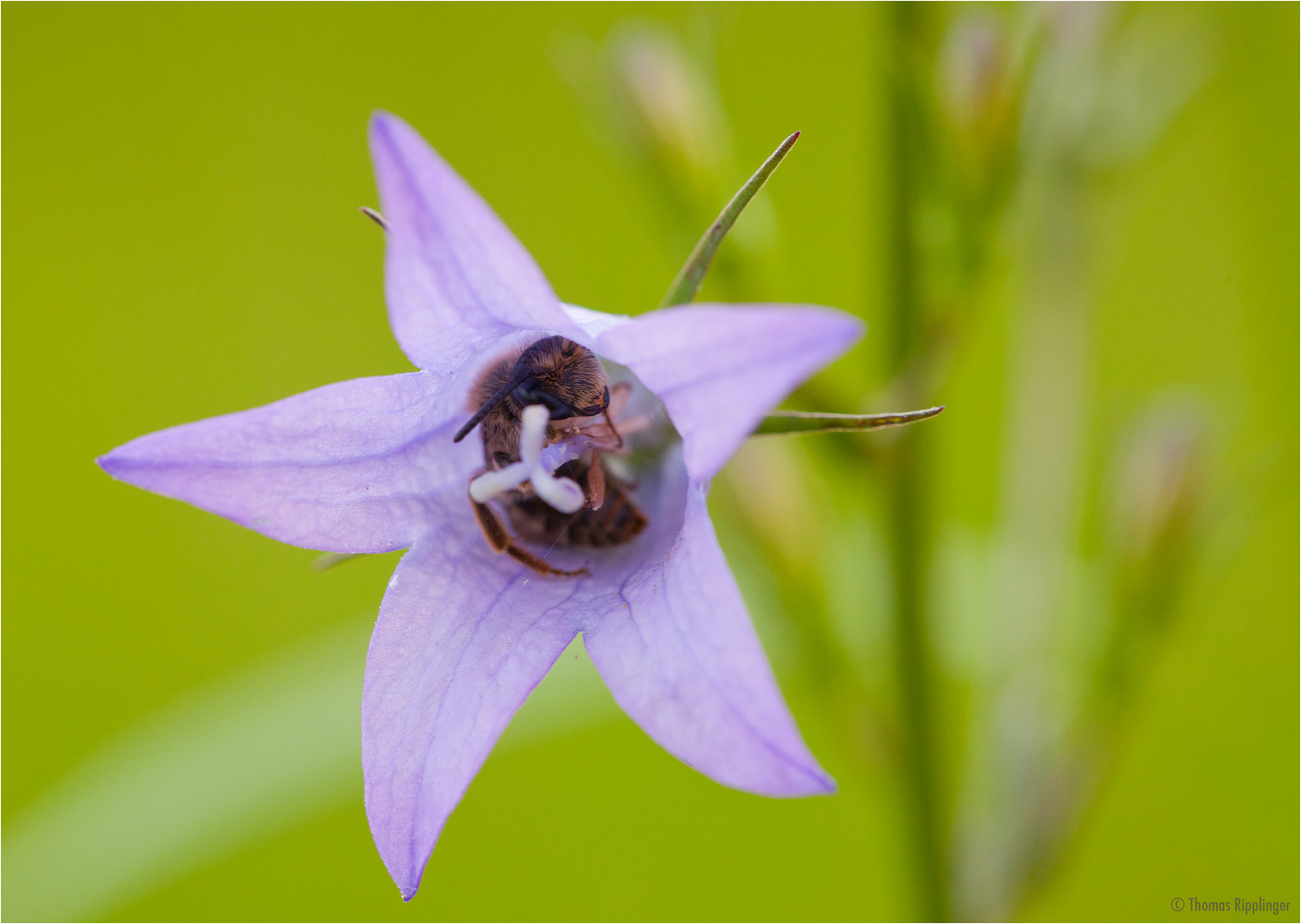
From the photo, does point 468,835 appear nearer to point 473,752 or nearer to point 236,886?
point 236,886

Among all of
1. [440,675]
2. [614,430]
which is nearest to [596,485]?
[614,430]

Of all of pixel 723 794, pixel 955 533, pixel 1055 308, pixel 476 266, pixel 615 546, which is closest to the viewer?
pixel 476 266

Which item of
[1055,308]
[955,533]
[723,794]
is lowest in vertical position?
[723,794]

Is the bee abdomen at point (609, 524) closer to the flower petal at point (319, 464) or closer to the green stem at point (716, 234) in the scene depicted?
the flower petal at point (319, 464)

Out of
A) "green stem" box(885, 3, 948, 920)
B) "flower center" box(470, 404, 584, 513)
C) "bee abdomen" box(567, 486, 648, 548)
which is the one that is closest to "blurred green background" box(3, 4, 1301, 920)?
"green stem" box(885, 3, 948, 920)

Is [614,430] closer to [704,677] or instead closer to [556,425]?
[556,425]

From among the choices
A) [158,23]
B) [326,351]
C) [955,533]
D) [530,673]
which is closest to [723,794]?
[955,533]
